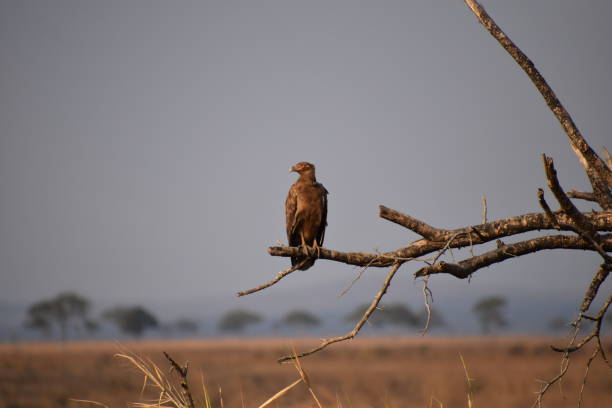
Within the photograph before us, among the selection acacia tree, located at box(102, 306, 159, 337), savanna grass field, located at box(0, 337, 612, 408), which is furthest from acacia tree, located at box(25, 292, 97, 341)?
savanna grass field, located at box(0, 337, 612, 408)

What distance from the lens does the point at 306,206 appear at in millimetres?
8539

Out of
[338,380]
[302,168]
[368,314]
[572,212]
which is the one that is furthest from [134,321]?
[572,212]

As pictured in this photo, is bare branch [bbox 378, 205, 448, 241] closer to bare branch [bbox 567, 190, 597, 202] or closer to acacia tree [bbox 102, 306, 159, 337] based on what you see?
bare branch [bbox 567, 190, 597, 202]

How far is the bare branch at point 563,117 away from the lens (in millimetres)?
6188

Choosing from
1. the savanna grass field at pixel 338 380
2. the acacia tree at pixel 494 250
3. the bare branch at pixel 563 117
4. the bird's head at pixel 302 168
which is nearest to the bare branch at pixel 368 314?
the acacia tree at pixel 494 250

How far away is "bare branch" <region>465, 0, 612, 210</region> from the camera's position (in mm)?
6188

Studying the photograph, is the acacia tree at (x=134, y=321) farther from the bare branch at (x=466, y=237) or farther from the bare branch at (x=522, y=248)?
the bare branch at (x=522, y=248)

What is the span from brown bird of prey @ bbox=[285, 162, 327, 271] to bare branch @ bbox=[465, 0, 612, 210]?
317cm

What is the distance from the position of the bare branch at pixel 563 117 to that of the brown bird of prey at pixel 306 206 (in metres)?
3.17

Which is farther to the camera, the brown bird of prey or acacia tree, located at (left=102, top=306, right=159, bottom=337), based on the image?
acacia tree, located at (left=102, top=306, right=159, bottom=337)

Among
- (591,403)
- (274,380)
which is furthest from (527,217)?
(274,380)

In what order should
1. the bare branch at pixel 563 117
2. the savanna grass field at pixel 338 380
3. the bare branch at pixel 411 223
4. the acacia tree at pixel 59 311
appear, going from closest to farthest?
the bare branch at pixel 411 223 → the bare branch at pixel 563 117 → the savanna grass field at pixel 338 380 → the acacia tree at pixel 59 311

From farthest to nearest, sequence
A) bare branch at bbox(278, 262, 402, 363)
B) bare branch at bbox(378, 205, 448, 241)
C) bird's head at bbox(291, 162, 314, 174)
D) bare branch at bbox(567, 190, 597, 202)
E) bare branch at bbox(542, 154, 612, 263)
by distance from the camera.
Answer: bird's head at bbox(291, 162, 314, 174)
bare branch at bbox(567, 190, 597, 202)
bare branch at bbox(378, 205, 448, 241)
bare branch at bbox(278, 262, 402, 363)
bare branch at bbox(542, 154, 612, 263)

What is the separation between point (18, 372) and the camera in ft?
143
